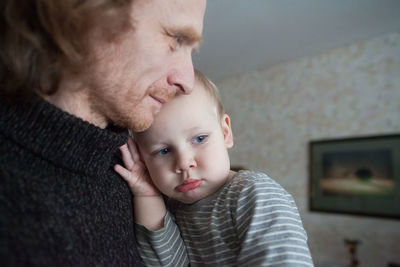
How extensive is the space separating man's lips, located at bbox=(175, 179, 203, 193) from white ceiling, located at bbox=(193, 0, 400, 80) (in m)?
2.43

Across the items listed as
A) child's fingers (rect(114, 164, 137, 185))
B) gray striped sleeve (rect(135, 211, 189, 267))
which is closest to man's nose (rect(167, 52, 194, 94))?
child's fingers (rect(114, 164, 137, 185))

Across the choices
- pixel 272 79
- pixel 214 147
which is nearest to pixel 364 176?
pixel 272 79

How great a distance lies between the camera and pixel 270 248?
64cm

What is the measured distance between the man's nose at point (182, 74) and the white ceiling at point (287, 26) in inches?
92.6

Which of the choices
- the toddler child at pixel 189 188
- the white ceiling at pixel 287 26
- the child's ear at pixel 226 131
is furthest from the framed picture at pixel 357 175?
the toddler child at pixel 189 188

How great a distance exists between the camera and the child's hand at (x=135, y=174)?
884 millimetres

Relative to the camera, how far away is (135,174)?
91 cm

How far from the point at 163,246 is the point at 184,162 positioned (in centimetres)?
22

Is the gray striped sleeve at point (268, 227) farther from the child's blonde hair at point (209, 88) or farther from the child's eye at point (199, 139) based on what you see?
the child's blonde hair at point (209, 88)

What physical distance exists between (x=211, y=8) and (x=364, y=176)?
7.71ft

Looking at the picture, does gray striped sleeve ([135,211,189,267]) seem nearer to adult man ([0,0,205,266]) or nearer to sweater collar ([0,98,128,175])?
adult man ([0,0,205,266])

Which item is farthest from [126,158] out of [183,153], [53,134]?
[53,134]

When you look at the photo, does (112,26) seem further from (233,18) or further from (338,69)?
(338,69)

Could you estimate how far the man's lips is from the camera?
2.91ft
